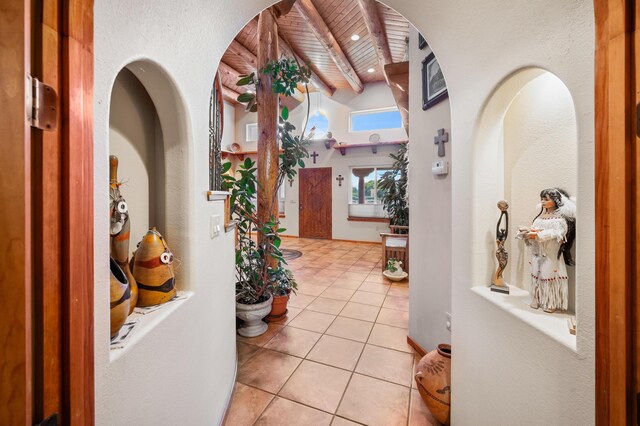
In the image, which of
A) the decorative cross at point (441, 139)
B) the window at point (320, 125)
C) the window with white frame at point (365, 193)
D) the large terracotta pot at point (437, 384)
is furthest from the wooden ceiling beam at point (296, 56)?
the large terracotta pot at point (437, 384)

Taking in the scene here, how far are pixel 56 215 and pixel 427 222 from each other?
193cm

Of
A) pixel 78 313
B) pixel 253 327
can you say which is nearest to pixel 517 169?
pixel 78 313

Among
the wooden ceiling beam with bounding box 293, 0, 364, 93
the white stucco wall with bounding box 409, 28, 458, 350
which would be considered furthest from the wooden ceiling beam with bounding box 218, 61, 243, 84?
the white stucco wall with bounding box 409, 28, 458, 350

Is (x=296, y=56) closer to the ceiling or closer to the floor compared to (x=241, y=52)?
closer to the ceiling

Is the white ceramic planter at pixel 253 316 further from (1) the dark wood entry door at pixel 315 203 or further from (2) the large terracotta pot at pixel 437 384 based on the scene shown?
(1) the dark wood entry door at pixel 315 203

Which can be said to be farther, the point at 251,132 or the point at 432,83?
the point at 251,132

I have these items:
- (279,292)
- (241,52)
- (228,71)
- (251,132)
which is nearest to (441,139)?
(279,292)

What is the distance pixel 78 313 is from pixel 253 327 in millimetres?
1941

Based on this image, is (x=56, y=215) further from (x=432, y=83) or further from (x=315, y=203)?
(x=315, y=203)

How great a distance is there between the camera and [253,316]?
2184 mm

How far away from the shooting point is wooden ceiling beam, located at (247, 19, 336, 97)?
4.47m

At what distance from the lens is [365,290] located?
3320 millimetres

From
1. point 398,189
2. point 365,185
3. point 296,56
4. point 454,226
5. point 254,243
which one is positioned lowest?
point 254,243

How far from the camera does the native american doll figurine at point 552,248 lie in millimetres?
908
